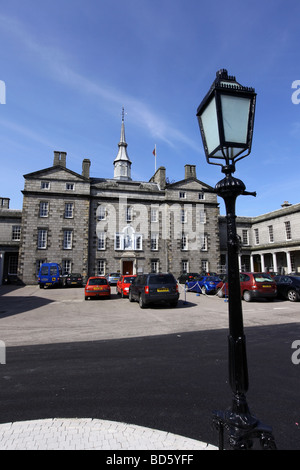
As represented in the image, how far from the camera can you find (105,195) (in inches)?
1368

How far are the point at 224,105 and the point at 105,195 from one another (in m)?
33.0

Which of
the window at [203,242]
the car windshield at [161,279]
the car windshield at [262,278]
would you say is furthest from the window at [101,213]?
the car windshield at [262,278]

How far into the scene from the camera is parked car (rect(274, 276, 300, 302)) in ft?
49.3

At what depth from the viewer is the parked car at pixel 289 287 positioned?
15039 mm

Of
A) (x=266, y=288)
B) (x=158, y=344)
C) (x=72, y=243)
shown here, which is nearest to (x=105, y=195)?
(x=72, y=243)

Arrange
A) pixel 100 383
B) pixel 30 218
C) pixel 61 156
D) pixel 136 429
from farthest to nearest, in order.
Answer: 1. pixel 61 156
2. pixel 30 218
3. pixel 100 383
4. pixel 136 429

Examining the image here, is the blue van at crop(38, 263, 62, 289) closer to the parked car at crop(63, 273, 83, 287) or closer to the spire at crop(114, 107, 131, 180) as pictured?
the parked car at crop(63, 273, 83, 287)

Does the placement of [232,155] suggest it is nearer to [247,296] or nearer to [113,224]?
[247,296]

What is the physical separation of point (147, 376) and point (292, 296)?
45.1 feet

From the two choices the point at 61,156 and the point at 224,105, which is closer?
the point at 224,105

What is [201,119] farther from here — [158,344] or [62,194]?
[62,194]

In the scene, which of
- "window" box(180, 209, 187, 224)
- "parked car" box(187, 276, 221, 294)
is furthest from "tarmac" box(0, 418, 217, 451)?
"window" box(180, 209, 187, 224)

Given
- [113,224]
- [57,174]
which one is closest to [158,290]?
[113,224]

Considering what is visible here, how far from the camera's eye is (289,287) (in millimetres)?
15523
